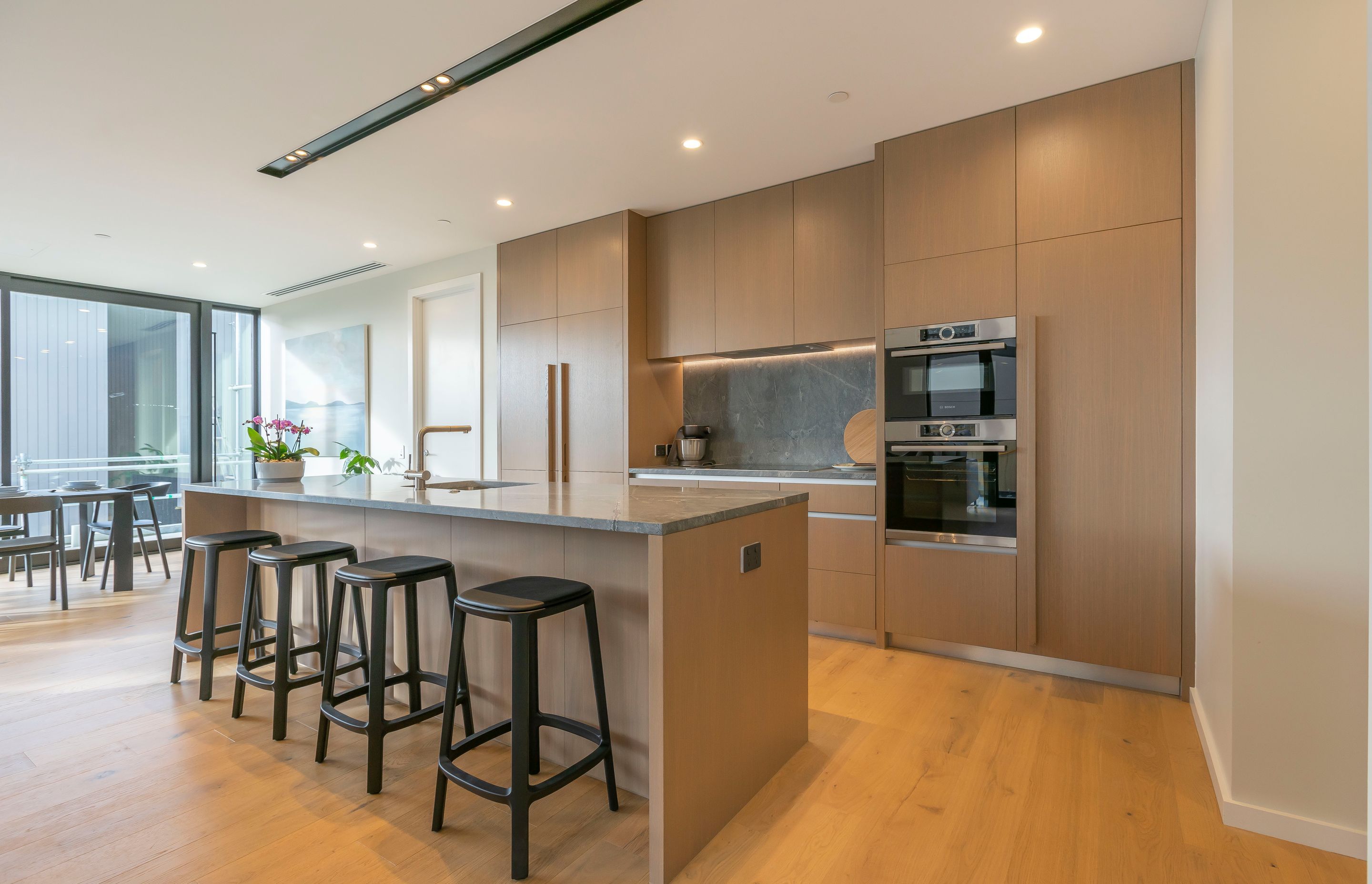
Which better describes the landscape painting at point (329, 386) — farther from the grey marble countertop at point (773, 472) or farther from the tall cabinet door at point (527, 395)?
the grey marble countertop at point (773, 472)

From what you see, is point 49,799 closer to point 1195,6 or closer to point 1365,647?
point 1365,647

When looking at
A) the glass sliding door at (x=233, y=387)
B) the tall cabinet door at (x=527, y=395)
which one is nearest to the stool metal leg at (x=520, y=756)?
the tall cabinet door at (x=527, y=395)

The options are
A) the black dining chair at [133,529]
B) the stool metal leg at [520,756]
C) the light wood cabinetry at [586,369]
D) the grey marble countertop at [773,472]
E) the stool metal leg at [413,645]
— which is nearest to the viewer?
the stool metal leg at [520,756]

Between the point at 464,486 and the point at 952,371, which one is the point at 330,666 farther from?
the point at 952,371

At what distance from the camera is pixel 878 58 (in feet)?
8.54

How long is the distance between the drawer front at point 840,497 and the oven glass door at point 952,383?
1.35 ft

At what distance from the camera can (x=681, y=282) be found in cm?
430

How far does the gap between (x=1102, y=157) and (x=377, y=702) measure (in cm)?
341

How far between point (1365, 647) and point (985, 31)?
2.25 m

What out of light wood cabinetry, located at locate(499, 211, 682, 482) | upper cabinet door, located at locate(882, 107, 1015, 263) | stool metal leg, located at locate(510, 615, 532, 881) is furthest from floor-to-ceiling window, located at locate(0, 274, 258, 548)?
upper cabinet door, located at locate(882, 107, 1015, 263)

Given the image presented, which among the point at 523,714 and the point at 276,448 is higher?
the point at 276,448

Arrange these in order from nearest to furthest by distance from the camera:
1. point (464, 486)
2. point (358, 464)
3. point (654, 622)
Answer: point (654, 622), point (464, 486), point (358, 464)

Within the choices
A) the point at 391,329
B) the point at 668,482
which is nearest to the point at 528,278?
the point at 391,329

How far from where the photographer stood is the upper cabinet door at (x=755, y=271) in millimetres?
3869
